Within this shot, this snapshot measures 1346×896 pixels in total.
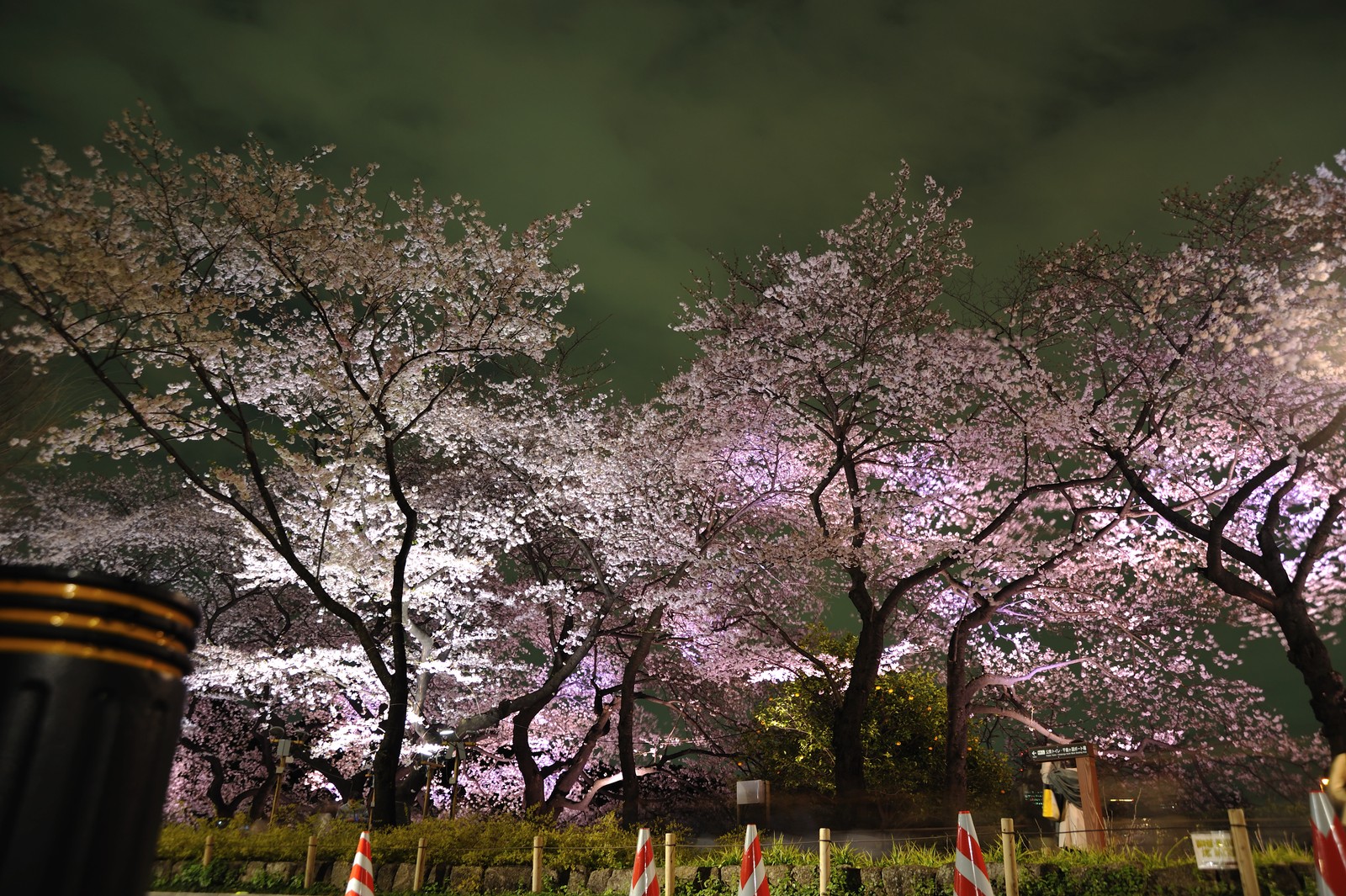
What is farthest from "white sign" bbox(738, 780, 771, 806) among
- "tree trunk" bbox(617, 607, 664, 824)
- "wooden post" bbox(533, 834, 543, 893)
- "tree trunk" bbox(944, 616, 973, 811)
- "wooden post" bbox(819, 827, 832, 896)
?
"wooden post" bbox(819, 827, 832, 896)

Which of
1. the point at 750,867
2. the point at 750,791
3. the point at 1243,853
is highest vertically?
the point at 750,791

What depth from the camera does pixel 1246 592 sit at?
42.0 feet

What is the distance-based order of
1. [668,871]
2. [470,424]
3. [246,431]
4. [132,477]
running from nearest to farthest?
1. [668,871]
2. [246,431]
3. [470,424]
4. [132,477]

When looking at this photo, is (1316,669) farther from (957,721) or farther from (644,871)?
(644,871)

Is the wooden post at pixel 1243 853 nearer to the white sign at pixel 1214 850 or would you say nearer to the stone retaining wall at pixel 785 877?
the white sign at pixel 1214 850

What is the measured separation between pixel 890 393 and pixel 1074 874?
10337mm

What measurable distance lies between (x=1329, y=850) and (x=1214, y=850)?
10.7ft

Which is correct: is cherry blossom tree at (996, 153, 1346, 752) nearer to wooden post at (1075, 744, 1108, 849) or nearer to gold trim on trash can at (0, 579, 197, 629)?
wooden post at (1075, 744, 1108, 849)

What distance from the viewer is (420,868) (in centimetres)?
1087

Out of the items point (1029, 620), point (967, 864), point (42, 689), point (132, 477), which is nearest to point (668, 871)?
point (967, 864)

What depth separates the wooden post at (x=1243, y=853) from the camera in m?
6.39

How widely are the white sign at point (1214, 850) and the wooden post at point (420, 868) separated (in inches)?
367

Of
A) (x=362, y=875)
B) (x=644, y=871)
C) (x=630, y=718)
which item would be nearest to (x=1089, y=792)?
(x=644, y=871)

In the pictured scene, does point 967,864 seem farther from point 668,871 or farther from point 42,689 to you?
point 42,689
